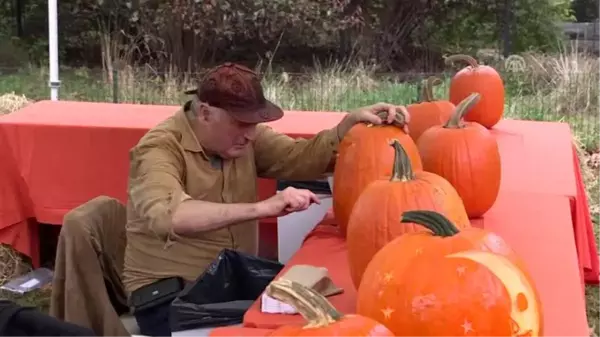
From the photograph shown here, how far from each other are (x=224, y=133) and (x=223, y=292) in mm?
505

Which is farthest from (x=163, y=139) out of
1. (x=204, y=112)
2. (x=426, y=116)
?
(x=426, y=116)

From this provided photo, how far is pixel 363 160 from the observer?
7.86ft

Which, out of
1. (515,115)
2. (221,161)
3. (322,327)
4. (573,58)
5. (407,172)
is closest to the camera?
(322,327)

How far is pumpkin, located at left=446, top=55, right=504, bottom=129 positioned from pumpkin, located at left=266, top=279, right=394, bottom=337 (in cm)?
260

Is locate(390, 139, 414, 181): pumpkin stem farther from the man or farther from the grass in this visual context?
the grass

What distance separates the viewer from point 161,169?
246 centimetres

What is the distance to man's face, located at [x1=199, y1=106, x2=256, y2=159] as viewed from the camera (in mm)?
2592

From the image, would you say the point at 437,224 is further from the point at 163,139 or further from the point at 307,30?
the point at 307,30

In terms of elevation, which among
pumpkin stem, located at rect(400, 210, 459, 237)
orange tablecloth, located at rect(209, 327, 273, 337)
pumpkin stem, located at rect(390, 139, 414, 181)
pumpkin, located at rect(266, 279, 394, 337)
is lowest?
orange tablecloth, located at rect(209, 327, 273, 337)

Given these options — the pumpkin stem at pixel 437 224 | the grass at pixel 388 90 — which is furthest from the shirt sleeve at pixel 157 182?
the grass at pixel 388 90

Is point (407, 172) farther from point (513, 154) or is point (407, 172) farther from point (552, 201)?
point (513, 154)

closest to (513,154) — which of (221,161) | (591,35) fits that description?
(221,161)

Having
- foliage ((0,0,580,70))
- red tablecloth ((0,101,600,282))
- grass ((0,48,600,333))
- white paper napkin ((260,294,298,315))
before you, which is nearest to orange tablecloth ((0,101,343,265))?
red tablecloth ((0,101,600,282))

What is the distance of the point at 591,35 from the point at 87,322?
30.5 ft
